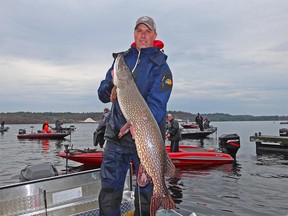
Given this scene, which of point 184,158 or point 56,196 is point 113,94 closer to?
point 56,196

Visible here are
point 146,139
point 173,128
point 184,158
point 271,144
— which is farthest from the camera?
point 271,144

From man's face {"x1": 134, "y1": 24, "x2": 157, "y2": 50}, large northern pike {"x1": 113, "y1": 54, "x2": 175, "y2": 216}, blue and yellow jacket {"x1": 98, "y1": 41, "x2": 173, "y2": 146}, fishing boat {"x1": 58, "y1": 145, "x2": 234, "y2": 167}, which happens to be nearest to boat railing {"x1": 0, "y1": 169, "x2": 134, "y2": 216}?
blue and yellow jacket {"x1": 98, "y1": 41, "x2": 173, "y2": 146}

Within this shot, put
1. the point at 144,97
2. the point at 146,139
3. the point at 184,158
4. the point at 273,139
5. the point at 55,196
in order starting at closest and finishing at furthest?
the point at 146,139
the point at 144,97
the point at 55,196
the point at 184,158
the point at 273,139

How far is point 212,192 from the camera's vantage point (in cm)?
990

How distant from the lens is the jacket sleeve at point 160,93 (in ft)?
11.2

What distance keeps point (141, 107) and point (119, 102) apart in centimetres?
27

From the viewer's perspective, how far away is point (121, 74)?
3244 mm

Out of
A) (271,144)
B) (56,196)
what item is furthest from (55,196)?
(271,144)

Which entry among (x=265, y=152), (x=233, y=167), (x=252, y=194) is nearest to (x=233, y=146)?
(x=233, y=167)

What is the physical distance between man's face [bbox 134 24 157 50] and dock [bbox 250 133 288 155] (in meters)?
17.9

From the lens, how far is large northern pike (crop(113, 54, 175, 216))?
3.07m

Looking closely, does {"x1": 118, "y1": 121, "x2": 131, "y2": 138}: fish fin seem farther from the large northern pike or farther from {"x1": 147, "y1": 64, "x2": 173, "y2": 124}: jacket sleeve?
{"x1": 147, "y1": 64, "x2": 173, "y2": 124}: jacket sleeve

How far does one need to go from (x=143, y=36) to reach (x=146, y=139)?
1289mm

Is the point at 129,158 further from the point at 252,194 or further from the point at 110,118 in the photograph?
the point at 252,194
